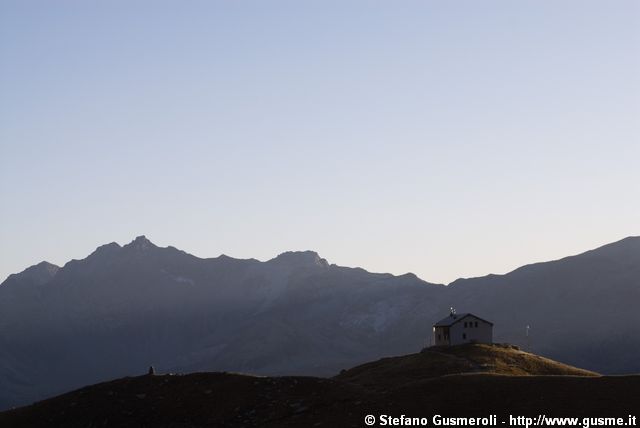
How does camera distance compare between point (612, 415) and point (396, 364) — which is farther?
point (396, 364)

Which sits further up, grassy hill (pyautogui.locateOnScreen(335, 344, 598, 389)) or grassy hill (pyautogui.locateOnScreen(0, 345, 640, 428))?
grassy hill (pyautogui.locateOnScreen(335, 344, 598, 389))

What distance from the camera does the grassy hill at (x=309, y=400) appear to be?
8388 centimetres

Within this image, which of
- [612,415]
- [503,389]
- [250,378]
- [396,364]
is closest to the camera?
[612,415]

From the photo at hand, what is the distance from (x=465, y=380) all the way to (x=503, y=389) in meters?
5.29

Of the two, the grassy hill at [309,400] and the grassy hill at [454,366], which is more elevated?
the grassy hill at [454,366]

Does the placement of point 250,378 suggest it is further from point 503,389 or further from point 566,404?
point 566,404

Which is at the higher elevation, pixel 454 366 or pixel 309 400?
pixel 454 366

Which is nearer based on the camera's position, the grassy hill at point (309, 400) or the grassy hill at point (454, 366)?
the grassy hill at point (309, 400)

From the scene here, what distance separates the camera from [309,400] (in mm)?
92562

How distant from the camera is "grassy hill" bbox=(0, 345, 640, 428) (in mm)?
83875

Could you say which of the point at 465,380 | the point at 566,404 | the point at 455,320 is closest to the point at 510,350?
the point at 455,320

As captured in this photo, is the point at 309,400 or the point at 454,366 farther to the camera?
the point at 454,366

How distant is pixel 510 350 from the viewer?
5531 inches

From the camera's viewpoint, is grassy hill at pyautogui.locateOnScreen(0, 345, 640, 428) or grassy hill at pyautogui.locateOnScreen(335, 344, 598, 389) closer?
grassy hill at pyautogui.locateOnScreen(0, 345, 640, 428)
